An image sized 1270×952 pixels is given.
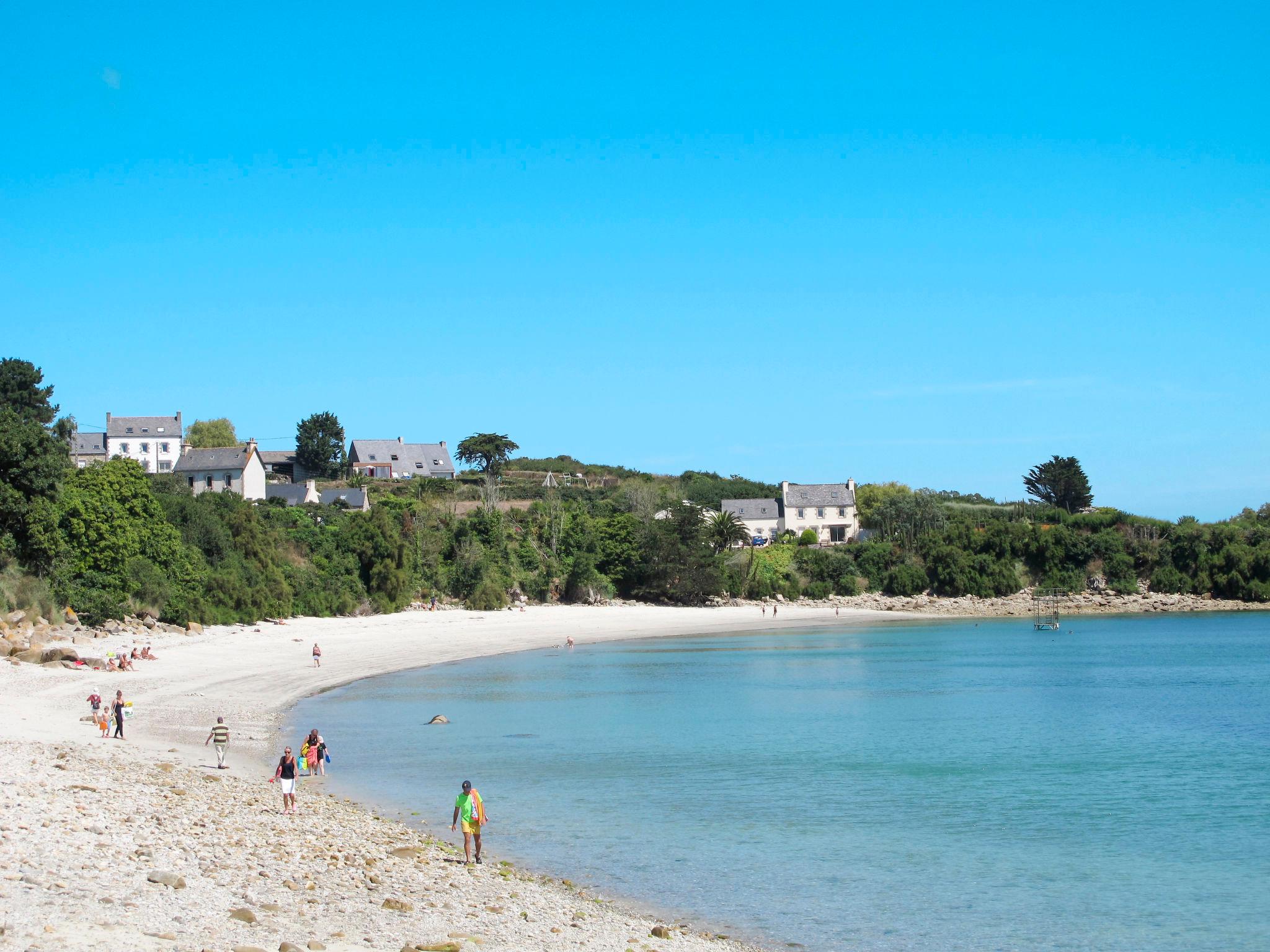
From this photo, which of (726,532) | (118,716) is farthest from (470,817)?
(726,532)

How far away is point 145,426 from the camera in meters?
102

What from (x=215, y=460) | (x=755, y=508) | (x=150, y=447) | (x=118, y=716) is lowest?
(x=118, y=716)

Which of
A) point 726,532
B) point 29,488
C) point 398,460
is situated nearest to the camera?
point 29,488

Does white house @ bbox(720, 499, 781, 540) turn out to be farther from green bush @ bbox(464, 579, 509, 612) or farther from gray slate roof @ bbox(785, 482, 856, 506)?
green bush @ bbox(464, 579, 509, 612)

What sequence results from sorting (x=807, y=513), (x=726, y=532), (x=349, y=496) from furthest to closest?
(x=807, y=513) < (x=726, y=532) < (x=349, y=496)

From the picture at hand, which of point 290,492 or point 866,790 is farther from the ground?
point 290,492

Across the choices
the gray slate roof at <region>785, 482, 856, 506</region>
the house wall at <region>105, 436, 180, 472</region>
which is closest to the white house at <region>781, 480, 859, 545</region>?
the gray slate roof at <region>785, 482, 856, 506</region>

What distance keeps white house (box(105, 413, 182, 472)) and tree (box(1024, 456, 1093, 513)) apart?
8238 cm

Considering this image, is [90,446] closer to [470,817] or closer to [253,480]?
[253,480]

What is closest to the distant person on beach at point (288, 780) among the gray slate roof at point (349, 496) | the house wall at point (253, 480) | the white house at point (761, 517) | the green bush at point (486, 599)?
the green bush at point (486, 599)

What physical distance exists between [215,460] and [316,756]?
233 feet

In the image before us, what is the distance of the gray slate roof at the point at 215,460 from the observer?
8631 cm

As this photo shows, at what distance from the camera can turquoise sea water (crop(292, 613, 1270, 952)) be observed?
15.0m

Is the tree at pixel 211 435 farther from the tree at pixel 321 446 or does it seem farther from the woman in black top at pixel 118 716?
the woman in black top at pixel 118 716
